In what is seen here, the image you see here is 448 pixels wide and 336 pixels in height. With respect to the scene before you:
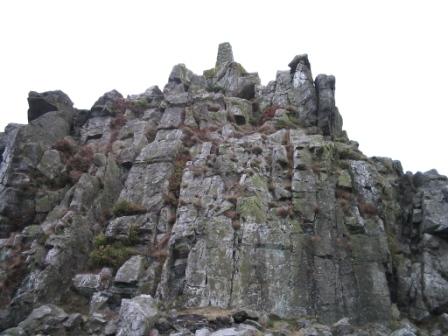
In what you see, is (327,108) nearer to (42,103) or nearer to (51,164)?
(51,164)

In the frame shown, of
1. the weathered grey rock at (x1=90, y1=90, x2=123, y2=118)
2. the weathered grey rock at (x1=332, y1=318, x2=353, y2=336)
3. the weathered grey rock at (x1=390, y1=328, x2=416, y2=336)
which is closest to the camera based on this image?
the weathered grey rock at (x1=390, y1=328, x2=416, y2=336)

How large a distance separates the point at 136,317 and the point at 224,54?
4419 cm

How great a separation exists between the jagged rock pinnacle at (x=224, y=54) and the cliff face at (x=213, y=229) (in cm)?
1759

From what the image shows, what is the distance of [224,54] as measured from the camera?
57.8 meters

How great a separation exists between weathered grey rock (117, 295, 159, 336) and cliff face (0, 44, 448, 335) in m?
0.09

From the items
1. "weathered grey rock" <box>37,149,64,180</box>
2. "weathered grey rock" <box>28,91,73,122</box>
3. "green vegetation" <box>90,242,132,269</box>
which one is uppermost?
"weathered grey rock" <box>28,91,73,122</box>

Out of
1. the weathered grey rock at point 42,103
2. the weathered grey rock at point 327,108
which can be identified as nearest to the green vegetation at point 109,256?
the weathered grey rock at point 42,103

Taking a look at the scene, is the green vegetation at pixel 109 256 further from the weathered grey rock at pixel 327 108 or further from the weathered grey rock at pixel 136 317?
the weathered grey rock at pixel 327 108

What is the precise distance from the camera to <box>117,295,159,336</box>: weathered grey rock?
795 inches

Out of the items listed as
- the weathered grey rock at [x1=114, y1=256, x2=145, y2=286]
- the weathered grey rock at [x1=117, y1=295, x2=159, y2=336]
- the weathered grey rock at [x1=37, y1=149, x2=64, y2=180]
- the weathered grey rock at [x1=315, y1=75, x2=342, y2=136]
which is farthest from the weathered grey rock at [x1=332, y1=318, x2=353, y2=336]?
the weathered grey rock at [x1=37, y1=149, x2=64, y2=180]

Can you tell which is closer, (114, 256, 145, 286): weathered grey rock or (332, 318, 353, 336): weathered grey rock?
(332, 318, 353, 336): weathered grey rock

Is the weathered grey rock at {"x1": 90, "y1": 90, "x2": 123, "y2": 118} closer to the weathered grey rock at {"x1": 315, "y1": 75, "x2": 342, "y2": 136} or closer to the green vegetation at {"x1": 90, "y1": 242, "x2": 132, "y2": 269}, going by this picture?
the green vegetation at {"x1": 90, "y1": 242, "x2": 132, "y2": 269}

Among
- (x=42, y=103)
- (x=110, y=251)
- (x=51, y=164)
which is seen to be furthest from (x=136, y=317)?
(x=42, y=103)

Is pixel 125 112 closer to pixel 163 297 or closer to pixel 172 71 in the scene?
pixel 172 71
